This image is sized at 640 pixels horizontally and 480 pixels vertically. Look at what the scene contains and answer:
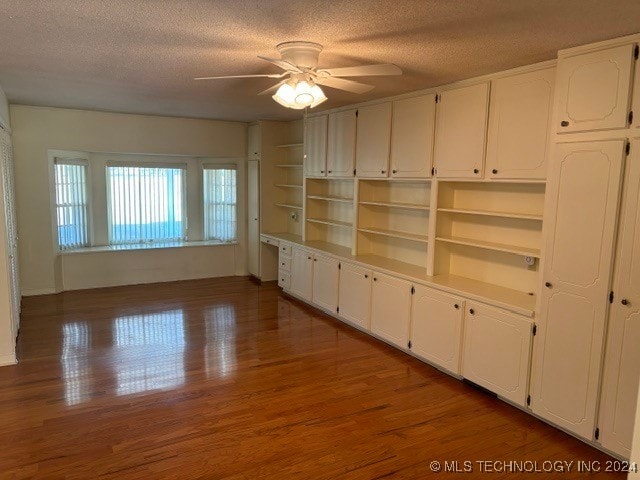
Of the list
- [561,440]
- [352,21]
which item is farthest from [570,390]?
[352,21]

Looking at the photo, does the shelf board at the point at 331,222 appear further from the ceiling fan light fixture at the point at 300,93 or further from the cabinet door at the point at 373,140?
the ceiling fan light fixture at the point at 300,93

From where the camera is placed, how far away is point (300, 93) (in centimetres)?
282

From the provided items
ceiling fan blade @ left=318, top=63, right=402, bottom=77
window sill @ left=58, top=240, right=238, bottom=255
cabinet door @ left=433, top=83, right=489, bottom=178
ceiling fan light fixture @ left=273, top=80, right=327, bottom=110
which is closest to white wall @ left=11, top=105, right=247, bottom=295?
window sill @ left=58, top=240, right=238, bottom=255

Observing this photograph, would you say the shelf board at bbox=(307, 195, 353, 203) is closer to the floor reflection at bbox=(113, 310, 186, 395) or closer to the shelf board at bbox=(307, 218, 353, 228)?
the shelf board at bbox=(307, 218, 353, 228)

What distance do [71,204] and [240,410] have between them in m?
4.71

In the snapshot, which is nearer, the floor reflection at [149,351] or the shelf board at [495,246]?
the shelf board at [495,246]

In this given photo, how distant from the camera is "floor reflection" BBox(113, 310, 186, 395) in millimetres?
3662

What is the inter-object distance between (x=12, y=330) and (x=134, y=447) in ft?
6.43

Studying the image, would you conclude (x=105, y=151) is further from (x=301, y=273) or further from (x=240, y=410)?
(x=240, y=410)

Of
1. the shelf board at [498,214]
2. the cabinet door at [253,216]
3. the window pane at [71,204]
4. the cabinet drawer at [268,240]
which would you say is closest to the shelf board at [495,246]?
the shelf board at [498,214]

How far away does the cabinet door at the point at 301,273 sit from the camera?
19.1 ft

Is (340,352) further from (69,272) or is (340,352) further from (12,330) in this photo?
(69,272)

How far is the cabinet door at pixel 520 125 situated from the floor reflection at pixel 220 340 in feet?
8.97

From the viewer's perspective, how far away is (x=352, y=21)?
2.38 metres
